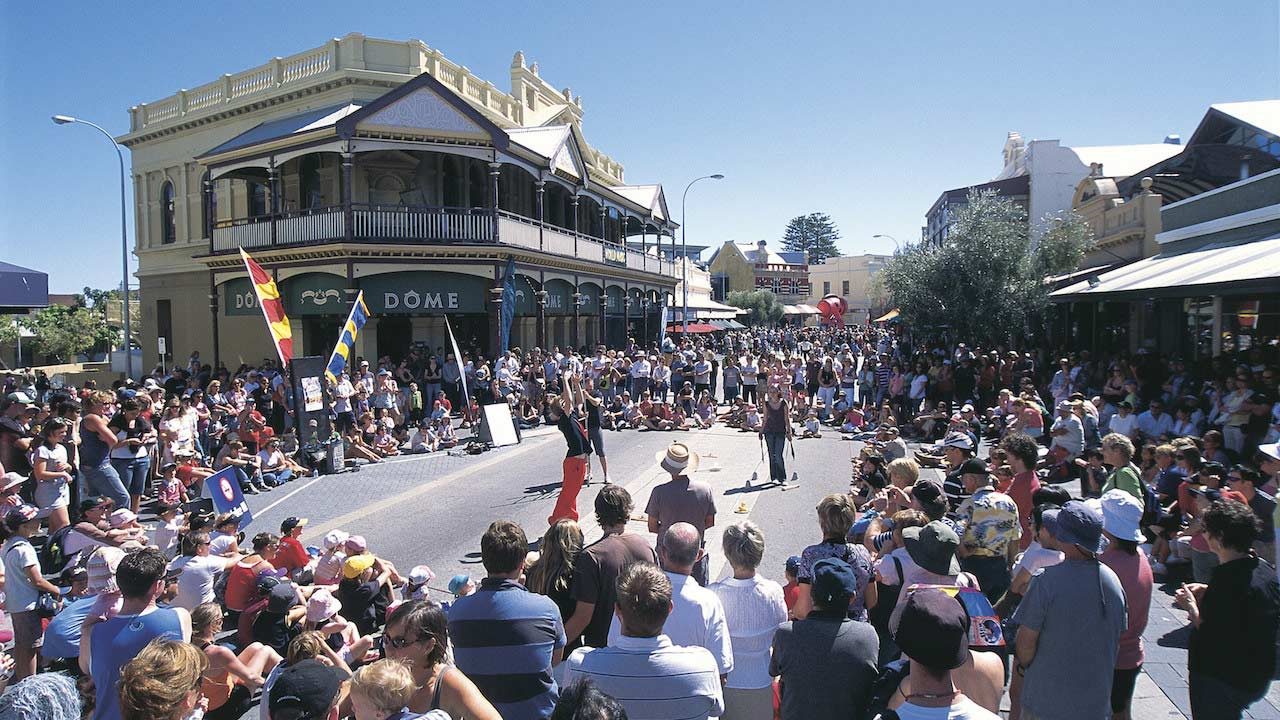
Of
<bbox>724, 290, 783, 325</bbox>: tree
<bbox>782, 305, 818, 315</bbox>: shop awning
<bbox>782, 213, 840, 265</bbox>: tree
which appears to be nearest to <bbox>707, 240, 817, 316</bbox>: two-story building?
<bbox>782, 305, 818, 315</bbox>: shop awning

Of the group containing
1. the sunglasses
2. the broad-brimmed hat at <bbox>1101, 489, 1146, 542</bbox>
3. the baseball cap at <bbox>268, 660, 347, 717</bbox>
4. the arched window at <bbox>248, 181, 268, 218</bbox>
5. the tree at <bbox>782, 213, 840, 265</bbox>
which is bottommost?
the baseball cap at <bbox>268, 660, 347, 717</bbox>

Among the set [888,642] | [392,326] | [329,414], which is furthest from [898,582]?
[392,326]

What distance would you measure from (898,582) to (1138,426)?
30.4ft

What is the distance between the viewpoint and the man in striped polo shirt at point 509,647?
345 centimetres

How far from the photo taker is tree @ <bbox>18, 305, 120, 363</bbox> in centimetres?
5400

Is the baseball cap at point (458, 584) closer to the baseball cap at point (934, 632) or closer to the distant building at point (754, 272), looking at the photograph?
the baseball cap at point (934, 632)

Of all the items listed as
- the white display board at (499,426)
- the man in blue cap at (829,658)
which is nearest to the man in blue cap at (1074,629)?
the man in blue cap at (829,658)

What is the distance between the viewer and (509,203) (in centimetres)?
2653

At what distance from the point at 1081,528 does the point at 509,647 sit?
2.77 m

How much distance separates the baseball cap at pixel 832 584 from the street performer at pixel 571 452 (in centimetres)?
478

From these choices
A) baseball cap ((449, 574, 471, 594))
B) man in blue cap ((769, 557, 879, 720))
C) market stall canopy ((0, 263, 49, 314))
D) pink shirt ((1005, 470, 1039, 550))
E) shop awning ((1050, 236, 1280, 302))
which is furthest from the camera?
market stall canopy ((0, 263, 49, 314))

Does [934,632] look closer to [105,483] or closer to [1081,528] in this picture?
[1081,528]

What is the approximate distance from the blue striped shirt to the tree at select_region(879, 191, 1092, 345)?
21783 mm

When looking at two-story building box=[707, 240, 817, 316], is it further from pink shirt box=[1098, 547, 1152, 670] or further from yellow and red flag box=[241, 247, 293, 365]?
pink shirt box=[1098, 547, 1152, 670]
